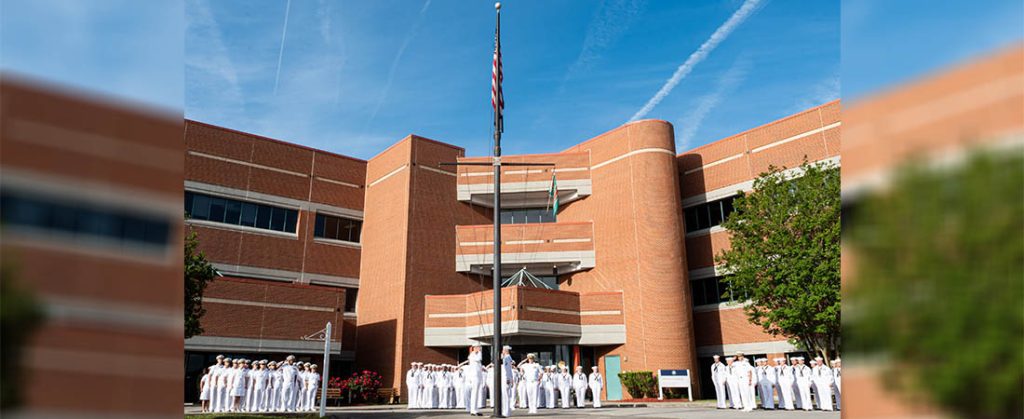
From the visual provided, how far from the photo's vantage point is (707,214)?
3841cm

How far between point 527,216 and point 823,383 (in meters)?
23.1

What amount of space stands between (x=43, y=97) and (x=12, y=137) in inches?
2.7

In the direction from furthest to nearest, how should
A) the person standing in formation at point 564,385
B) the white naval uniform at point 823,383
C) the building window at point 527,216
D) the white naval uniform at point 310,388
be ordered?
1. the building window at point 527,216
2. the person standing in formation at point 564,385
3. the white naval uniform at point 310,388
4. the white naval uniform at point 823,383

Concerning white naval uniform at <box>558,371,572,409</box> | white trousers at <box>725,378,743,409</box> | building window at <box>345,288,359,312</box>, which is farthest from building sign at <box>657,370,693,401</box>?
building window at <box>345,288,359,312</box>

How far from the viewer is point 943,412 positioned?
0.84 metres

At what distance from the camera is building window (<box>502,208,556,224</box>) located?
138 feet

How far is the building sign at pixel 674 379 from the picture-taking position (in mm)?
32406

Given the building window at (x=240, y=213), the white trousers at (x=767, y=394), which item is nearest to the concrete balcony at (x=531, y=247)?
the building window at (x=240, y=213)

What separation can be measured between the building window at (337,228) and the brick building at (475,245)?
3.4 inches

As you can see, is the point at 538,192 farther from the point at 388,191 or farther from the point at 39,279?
the point at 39,279

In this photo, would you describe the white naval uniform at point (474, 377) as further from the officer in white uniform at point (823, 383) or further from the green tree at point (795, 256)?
the green tree at point (795, 256)

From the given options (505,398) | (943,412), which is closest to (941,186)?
(943,412)

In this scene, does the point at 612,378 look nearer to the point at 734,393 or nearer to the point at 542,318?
the point at 542,318

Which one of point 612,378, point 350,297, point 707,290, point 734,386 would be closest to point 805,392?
point 734,386
